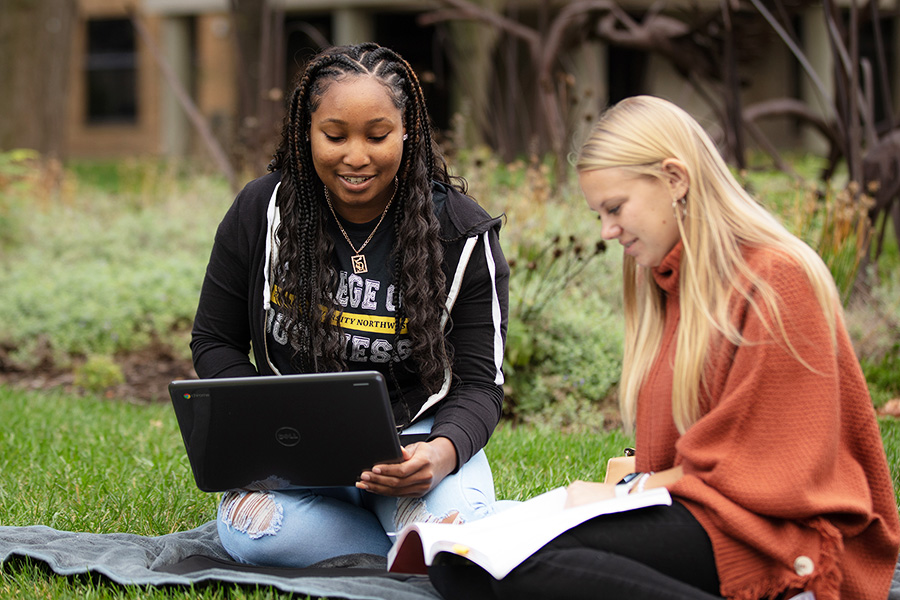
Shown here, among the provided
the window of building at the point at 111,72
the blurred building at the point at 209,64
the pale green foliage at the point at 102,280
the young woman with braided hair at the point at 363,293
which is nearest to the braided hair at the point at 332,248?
the young woman with braided hair at the point at 363,293

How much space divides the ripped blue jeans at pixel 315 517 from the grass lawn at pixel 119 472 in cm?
22

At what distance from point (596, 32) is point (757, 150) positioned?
22.9ft

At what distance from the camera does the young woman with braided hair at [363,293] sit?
2660mm

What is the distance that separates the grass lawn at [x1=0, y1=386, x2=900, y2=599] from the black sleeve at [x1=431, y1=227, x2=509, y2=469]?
0.69m

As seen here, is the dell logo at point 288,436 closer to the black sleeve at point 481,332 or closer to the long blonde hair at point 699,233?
the black sleeve at point 481,332

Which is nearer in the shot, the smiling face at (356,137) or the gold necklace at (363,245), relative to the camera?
the smiling face at (356,137)

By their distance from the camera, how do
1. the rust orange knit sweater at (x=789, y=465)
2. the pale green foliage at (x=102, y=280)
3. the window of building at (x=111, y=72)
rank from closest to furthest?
the rust orange knit sweater at (x=789, y=465)
the pale green foliage at (x=102, y=280)
the window of building at (x=111, y=72)

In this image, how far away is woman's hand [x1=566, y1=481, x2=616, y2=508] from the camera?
Result: 2244 millimetres

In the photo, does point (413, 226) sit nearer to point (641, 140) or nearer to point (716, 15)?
point (641, 140)

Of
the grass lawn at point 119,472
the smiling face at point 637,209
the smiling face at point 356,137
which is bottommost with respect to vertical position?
the grass lawn at point 119,472

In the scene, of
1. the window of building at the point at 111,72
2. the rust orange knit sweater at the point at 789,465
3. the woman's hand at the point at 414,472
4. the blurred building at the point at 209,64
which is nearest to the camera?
the rust orange knit sweater at the point at 789,465

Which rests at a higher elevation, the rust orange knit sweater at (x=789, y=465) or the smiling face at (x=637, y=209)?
the smiling face at (x=637, y=209)

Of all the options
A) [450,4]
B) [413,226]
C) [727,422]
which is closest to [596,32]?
[450,4]

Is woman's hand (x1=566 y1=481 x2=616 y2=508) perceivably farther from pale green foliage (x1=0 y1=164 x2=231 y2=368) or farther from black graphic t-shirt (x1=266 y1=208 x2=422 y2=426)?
pale green foliage (x1=0 y1=164 x2=231 y2=368)
